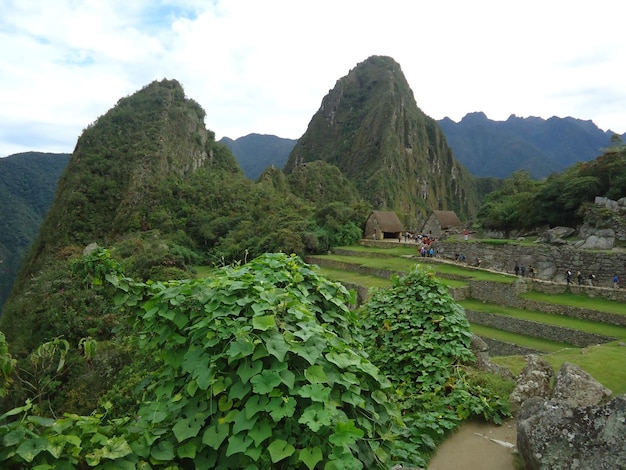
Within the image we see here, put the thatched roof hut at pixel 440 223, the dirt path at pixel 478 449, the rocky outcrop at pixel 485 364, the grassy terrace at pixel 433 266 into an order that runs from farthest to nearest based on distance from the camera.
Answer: the thatched roof hut at pixel 440 223
the grassy terrace at pixel 433 266
the rocky outcrop at pixel 485 364
the dirt path at pixel 478 449

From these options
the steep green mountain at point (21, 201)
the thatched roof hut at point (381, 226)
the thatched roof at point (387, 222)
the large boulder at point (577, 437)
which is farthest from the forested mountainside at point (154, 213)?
the large boulder at point (577, 437)

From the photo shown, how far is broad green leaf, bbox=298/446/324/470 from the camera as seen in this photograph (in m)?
2.01

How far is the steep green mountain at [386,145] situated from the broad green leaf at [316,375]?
92762 millimetres

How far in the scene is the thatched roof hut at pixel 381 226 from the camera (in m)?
36.2

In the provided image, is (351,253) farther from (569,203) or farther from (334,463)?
(334,463)

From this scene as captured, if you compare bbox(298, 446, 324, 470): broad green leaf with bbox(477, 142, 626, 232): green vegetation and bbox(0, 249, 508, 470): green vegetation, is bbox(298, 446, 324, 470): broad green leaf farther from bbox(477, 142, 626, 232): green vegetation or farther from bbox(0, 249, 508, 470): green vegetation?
bbox(477, 142, 626, 232): green vegetation

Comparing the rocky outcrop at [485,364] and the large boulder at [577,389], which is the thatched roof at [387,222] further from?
the large boulder at [577,389]

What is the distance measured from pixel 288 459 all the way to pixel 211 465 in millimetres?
455

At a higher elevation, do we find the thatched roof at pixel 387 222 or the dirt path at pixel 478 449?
the thatched roof at pixel 387 222

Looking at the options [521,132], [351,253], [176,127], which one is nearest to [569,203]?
[351,253]

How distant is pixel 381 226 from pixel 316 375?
34.8 metres

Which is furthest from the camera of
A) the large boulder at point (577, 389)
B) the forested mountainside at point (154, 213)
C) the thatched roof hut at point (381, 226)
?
the thatched roof hut at point (381, 226)

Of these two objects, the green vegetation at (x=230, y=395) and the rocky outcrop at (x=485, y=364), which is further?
the rocky outcrop at (x=485, y=364)

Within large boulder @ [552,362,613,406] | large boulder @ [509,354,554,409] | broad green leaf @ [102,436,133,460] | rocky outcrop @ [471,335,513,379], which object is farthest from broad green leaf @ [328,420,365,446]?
rocky outcrop @ [471,335,513,379]
